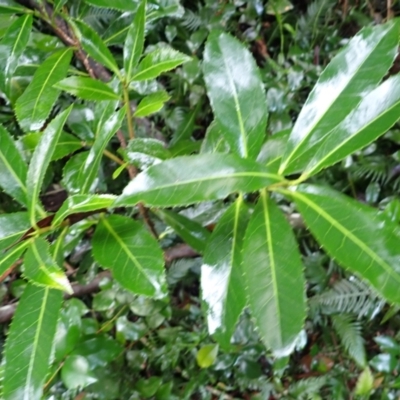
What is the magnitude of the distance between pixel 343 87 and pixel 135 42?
1.06 ft

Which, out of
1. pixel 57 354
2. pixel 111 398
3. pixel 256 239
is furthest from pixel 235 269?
pixel 111 398

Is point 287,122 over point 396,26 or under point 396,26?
under

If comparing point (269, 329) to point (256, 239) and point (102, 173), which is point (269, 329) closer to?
point (256, 239)

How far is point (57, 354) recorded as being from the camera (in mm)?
834

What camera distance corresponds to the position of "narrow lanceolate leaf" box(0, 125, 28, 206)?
627 mm

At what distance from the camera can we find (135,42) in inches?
26.4

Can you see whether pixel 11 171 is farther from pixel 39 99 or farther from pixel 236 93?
pixel 236 93

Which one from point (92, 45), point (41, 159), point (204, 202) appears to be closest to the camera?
point (41, 159)

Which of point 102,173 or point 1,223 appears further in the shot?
point 102,173

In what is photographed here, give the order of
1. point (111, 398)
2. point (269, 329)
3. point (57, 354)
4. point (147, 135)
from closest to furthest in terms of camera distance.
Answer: point (269, 329) → point (57, 354) → point (111, 398) → point (147, 135)

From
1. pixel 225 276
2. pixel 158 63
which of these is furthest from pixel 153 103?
pixel 225 276

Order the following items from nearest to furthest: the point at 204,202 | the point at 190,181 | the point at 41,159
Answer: the point at 190,181
the point at 41,159
the point at 204,202

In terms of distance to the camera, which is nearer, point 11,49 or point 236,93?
point 236,93

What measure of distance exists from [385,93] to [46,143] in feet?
1.37
